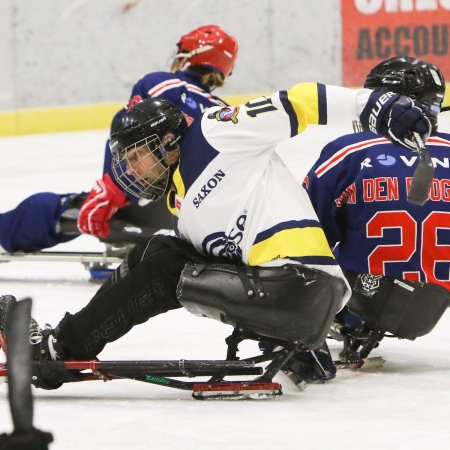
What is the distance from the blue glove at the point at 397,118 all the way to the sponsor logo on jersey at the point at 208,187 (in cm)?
41

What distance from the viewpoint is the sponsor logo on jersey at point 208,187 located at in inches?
108

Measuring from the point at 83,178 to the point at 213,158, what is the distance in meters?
4.41

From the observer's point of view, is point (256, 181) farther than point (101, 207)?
No

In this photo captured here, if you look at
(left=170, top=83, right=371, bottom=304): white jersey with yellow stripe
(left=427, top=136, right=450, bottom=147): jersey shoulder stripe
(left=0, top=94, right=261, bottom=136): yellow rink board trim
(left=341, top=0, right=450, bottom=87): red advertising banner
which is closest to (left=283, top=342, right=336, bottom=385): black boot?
(left=170, top=83, right=371, bottom=304): white jersey with yellow stripe

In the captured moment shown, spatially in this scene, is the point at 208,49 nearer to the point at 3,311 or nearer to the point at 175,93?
the point at 175,93

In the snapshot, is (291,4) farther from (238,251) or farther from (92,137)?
(238,251)

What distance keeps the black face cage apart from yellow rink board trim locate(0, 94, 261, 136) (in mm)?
6267

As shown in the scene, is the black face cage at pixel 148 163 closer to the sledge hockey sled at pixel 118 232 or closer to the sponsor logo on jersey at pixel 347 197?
the sponsor logo on jersey at pixel 347 197

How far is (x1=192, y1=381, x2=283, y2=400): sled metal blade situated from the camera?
9.11 feet

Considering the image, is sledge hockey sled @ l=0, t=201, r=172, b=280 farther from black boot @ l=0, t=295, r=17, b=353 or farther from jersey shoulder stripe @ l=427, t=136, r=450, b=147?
jersey shoulder stripe @ l=427, t=136, r=450, b=147

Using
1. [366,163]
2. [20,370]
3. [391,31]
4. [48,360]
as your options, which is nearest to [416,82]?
[366,163]

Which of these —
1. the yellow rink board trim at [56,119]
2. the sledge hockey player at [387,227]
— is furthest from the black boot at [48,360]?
the yellow rink board trim at [56,119]

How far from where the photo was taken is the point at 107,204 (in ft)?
15.5

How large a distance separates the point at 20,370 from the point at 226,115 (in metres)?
1.43
